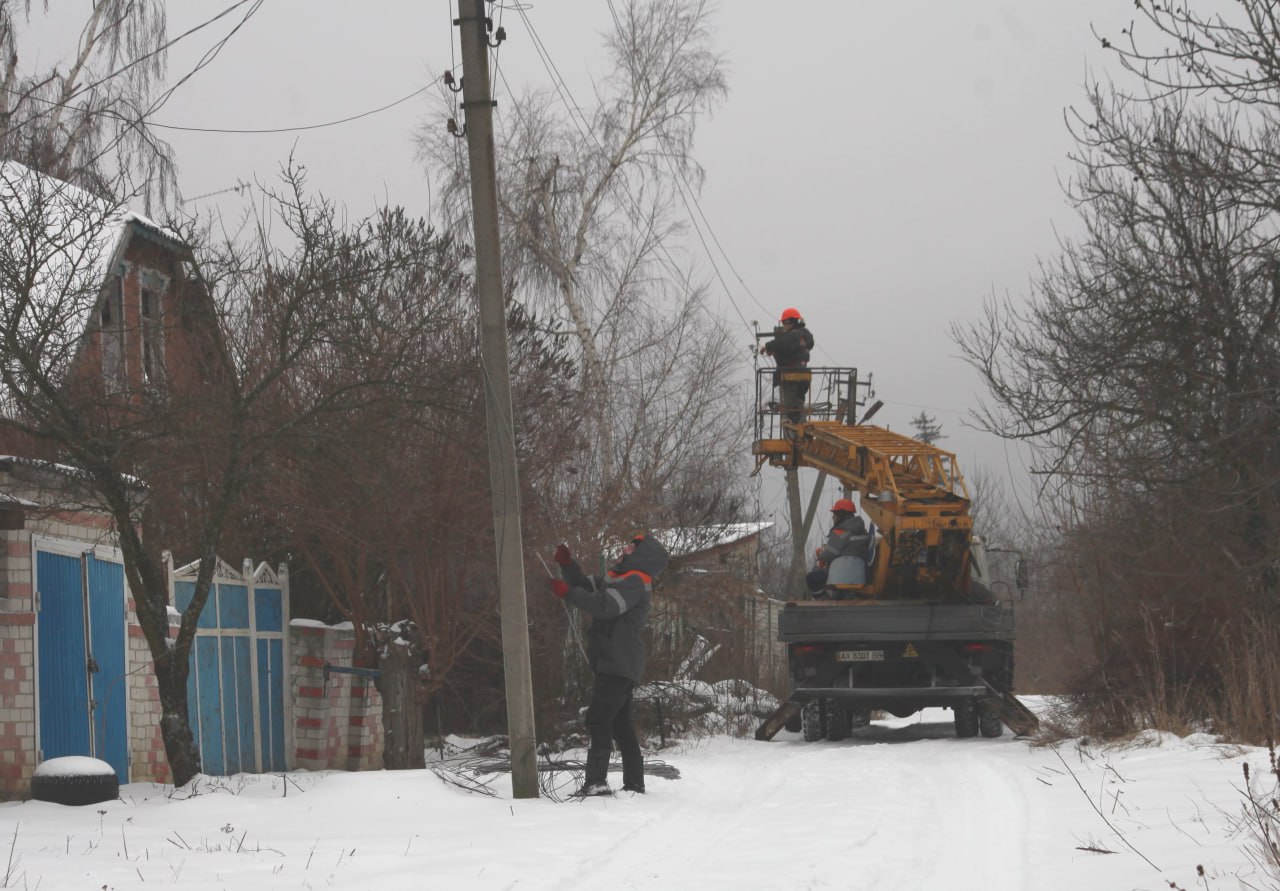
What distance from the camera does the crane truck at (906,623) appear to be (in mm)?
17203

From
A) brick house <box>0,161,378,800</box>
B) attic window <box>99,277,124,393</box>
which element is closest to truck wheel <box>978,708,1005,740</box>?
brick house <box>0,161,378,800</box>

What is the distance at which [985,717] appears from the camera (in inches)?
693

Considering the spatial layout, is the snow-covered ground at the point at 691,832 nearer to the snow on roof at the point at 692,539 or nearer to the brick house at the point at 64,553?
the brick house at the point at 64,553

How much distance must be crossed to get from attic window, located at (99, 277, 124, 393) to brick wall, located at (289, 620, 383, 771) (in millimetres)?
3519

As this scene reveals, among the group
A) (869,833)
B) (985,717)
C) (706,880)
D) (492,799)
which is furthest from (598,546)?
(706,880)

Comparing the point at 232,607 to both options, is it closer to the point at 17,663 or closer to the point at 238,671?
the point at 238,671

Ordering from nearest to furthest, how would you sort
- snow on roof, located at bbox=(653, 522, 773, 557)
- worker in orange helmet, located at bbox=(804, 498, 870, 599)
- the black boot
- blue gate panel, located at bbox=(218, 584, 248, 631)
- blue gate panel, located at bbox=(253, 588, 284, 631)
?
the black boot → blue gate panel, located at bbox=(218, 584, 248, 631) → blue gate panel, located at bbox=(253, 588, 284, 631) → worker in orange helmet, located at bbox=(804, 498, 870, 599) → snow on roof, located at bbox=(653, 522, 773, 557)

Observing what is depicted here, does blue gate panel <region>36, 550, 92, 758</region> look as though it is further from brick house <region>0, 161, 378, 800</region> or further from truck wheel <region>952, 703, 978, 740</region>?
truck wheel <region>952, 703, 978, 740</region>

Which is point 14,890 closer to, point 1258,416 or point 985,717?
point 1258,416

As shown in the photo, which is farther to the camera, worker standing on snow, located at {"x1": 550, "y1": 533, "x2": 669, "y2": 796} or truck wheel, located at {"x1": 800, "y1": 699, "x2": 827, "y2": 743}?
truck wheel, located at {"x1": 800, "y1": 699, "x2": 827, "y2": 743}

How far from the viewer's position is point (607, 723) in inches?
414

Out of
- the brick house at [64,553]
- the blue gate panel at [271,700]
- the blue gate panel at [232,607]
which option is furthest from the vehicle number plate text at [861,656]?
the brick house at [64,553]

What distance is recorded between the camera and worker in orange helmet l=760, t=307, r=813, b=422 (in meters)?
19.3

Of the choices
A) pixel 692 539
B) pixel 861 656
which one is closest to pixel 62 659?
pixel 861 656
